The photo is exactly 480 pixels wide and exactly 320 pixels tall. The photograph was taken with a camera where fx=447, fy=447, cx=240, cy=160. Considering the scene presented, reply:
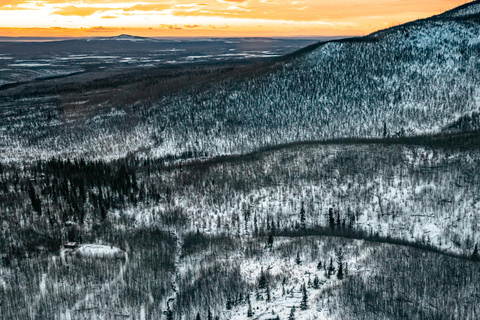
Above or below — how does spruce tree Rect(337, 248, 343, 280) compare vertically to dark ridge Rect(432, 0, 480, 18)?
below

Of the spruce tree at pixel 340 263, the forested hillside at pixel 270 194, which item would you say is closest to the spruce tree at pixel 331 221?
the forested hillside at pixel 270 194

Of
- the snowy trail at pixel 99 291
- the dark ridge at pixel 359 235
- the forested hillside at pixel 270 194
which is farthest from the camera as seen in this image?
the dark ridge at pixel 359 235

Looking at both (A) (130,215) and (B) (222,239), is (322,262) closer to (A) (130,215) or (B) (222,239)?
(B) (222,239)

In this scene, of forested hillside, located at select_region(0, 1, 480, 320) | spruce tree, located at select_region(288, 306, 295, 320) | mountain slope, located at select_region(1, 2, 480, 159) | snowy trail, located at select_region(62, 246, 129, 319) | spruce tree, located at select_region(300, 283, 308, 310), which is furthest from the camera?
mountain slope, located at select_region(1, 2, 480, 159)

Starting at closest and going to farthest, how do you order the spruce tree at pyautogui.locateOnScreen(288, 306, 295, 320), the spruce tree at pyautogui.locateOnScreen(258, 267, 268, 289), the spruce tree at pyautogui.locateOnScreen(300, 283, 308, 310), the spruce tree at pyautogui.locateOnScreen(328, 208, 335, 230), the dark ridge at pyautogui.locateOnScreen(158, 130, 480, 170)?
the spruce tree at pyautogui.locateOnScreen(288, 306, 295, 320) < the spruce tree at pyautogui.locateOnScreen(300, 283, 308, 310) < the spruce tree at pyautogui.locateOnScreen(258, 267, 268, 289) < the spruce tree at pyautogui.locateOnScreen(328, 208, 335, 230) < the dark ridge at pyautogui.locateOnScreen(158, 130, 480, 170)

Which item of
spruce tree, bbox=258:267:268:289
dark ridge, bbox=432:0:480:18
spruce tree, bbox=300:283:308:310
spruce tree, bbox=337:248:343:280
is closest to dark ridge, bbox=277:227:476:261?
spruce tree, bbox=337:248:343:280

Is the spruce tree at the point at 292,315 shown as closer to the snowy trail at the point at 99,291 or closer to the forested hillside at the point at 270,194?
the forested hillside at the point at 270,194

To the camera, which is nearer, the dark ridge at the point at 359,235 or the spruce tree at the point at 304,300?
the spruce tree at the point at 304,300

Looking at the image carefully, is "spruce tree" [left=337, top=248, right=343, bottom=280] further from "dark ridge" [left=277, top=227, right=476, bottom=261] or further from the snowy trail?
the snowy trail

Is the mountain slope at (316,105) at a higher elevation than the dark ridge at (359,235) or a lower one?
higher

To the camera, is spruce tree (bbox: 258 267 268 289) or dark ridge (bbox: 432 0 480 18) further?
dark ridge (bbox: 432 0 480 18)

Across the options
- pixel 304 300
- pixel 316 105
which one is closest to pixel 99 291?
pixel 304 300

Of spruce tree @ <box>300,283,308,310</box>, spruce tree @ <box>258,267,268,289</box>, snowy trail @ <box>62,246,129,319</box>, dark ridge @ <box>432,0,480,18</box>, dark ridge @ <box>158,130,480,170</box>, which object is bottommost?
snowy trail @ <box>62,246,129,319</box>
